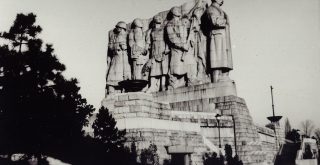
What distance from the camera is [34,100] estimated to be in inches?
543

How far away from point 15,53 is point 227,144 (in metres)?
14.4

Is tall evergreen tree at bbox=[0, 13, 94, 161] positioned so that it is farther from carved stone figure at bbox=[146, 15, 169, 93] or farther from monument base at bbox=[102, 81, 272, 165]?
carved stone figure at bbox=[146, 15, 169, 93]

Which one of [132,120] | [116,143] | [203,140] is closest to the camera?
[116,143]

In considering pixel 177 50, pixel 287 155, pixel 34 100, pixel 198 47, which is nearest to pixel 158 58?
pixel 177 50

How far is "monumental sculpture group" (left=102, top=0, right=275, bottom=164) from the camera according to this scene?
66.2 feet

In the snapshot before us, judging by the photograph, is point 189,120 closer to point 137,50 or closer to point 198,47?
point 198,47

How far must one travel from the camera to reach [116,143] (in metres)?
17.3

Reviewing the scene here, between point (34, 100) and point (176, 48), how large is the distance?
17.6m

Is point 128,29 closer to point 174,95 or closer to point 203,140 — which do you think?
point 174,95

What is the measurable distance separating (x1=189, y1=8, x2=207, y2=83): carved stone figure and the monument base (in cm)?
143

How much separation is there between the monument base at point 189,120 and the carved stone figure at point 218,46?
1.44m

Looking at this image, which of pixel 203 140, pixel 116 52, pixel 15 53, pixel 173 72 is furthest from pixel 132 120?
pixel 116 52

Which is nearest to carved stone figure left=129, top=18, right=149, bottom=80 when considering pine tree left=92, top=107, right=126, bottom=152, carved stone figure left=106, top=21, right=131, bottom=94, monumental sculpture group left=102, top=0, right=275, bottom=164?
monumental sculpture group left=102, top=0, right=275, bottom=164

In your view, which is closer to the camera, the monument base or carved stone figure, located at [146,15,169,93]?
the monument base
